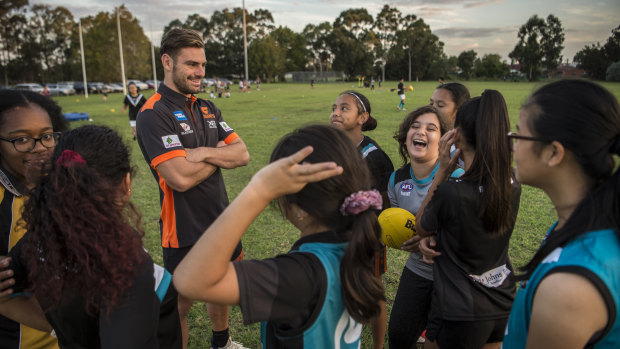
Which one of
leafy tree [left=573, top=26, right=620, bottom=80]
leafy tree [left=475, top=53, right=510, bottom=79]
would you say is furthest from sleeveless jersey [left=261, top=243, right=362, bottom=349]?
leafy tree [left=475, top=53, right=510, bottom=79]

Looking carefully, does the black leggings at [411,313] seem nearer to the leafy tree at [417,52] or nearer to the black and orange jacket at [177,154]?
the black and orange jacket at [177,154]

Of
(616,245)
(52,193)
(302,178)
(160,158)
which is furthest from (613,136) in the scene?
(160,158)

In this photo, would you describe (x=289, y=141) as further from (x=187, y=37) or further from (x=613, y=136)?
(x=187, y=37)

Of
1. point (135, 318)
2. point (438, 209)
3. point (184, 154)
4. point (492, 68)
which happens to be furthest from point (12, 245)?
point (492, 68)

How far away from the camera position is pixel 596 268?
115 cm

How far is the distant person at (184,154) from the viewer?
2943 millimetres

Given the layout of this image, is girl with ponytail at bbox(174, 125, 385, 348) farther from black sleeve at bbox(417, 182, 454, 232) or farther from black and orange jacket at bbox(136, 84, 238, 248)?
black and orange jacket at bbox(136, 84, 238, 248)

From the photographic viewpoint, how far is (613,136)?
136 centimetres

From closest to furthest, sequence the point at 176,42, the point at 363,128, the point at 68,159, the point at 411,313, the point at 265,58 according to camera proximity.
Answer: the point at 68,159
the point at 411,313
the point at 176,42
the point at 363,128
the point at 265,58

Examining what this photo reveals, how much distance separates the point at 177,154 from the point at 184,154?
58 mm

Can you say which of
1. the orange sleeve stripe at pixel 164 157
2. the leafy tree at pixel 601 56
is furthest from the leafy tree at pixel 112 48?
the leafy tree at pixel 601 56

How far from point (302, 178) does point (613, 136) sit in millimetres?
1147

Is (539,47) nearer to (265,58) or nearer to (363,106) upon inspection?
(265,58)

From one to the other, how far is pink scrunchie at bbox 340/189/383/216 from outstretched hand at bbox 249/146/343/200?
24 cm
